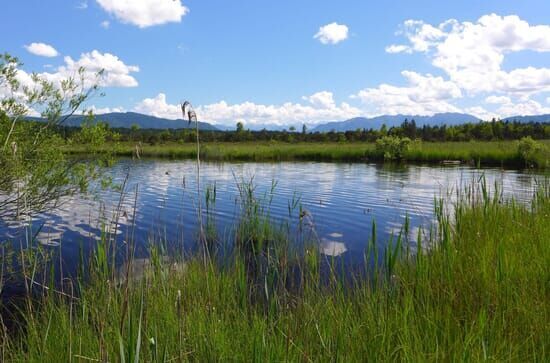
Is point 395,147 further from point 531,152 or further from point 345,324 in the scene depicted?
point 345,324

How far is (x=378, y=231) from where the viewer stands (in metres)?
11.1

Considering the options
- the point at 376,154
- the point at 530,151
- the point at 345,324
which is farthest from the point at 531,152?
the point at 345,324

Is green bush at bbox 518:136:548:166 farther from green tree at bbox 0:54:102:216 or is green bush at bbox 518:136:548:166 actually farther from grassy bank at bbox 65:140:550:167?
green tree at bbox 0:54:102:216

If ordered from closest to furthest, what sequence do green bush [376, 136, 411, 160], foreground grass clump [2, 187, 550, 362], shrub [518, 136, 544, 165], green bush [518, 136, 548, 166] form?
foreground grass clump [2, 187, 550, 362], green bush [518, 136, 548, 166], shrub [518, 136, 544, 165], green bush [376, 136, 411, 160]

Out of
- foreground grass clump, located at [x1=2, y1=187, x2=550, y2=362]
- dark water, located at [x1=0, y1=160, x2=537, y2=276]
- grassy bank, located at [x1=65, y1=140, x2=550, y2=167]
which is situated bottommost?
dark water, located at [x1=0, y1=160, x2=537, y2=276]

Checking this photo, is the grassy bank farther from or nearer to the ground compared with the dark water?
farther from the ground

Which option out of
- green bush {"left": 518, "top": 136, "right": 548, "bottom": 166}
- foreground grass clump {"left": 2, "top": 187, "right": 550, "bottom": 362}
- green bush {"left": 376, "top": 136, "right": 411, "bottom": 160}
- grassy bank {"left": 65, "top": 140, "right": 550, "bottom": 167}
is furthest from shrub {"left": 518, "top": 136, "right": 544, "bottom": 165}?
foreground grass clump {"left": 2, "top": 187, "right": 550, "bottom": 362}

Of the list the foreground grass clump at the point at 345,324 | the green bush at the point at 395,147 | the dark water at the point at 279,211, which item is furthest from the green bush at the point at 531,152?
the foreground grass clump at the point at 345,324

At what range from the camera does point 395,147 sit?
1642 inches

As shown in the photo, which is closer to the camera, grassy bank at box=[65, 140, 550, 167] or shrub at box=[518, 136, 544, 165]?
shrub at box=[518, 136, 544, 165]

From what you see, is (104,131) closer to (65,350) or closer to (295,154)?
(65,350)

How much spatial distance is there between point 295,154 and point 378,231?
38715mm

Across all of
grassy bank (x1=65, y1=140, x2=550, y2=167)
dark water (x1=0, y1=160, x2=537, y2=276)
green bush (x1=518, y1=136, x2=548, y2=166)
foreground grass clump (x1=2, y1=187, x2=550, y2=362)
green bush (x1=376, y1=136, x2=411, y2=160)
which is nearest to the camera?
foreground grass clump (x1=2, y1=187, x2=550, y2=362)

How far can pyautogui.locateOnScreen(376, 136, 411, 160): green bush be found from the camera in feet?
136
